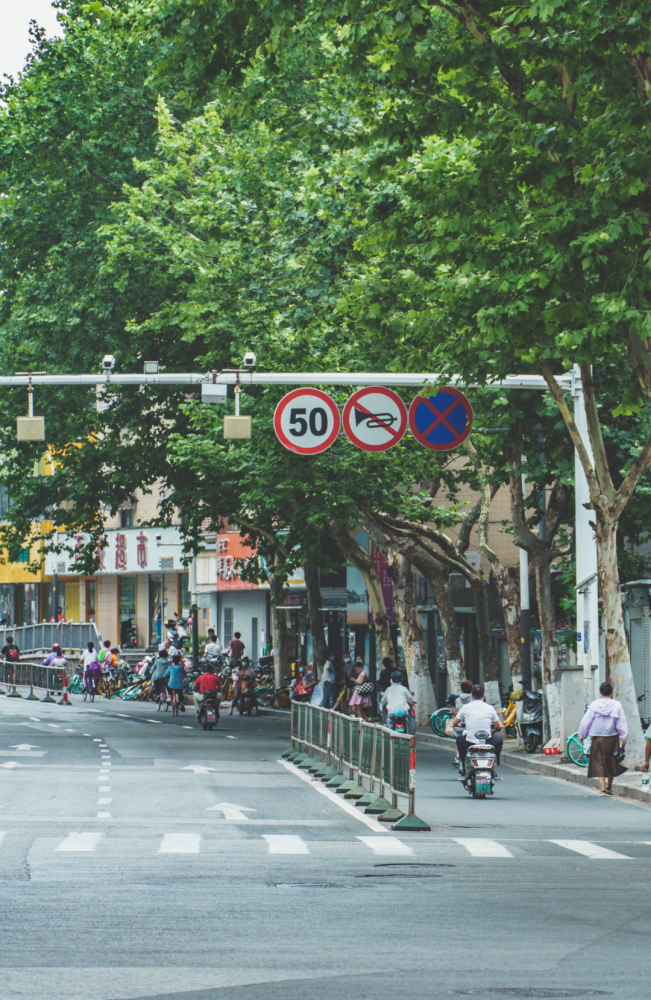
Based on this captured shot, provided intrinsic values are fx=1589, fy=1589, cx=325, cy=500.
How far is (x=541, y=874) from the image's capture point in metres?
13.0

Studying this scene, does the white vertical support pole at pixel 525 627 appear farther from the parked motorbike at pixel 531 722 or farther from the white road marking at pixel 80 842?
the white road marking at pixel 80 842

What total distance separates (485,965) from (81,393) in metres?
30.2

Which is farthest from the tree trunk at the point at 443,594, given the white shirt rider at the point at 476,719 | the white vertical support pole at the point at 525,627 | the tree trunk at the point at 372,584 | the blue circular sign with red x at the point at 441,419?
the blue circular sign with red x at the point at 441,419

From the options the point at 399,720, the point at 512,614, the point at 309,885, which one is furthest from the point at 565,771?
the point at 309,885

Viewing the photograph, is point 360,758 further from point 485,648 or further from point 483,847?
point 485,648

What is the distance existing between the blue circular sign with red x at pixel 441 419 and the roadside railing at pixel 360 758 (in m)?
4.00

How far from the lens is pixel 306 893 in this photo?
11.5 m

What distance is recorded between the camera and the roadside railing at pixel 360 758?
16.8m

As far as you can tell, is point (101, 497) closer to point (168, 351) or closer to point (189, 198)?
point (168, 351)

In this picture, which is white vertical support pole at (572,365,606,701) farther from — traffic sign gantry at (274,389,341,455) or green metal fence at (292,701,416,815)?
traffic sign gantry at (274,389,341,455)

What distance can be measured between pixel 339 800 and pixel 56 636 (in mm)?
50630

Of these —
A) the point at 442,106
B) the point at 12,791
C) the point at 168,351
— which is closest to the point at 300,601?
the point at 168,351

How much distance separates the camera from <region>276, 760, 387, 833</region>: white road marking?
17031mm

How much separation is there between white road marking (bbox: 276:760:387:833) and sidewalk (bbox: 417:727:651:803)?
4.23 meters
